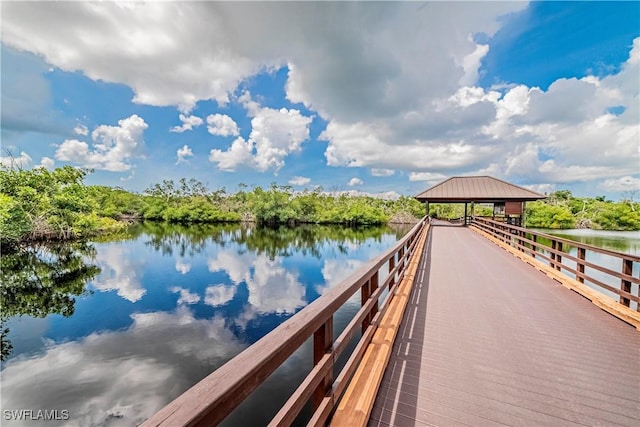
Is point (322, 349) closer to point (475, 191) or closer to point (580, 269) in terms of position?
point (580, 269)

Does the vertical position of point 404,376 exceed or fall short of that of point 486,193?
it falls short

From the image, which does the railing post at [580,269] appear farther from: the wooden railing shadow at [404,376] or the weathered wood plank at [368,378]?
the weathered wood plank at [368,378]

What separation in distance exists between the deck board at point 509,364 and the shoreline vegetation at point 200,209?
20.7 meters

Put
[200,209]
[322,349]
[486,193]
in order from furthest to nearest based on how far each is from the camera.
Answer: [200,209]
[486,193]
[322,349]

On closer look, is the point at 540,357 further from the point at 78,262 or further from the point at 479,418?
the point at 78,262

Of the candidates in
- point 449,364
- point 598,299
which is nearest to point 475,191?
point 598,299

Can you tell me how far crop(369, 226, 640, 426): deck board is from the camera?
1912mm

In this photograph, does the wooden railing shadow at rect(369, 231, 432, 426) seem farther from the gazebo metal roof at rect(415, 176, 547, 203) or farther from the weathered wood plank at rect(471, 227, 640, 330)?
the gazebo metal roof at rect(415, 176, 547, 203)

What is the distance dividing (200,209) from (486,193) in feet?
163

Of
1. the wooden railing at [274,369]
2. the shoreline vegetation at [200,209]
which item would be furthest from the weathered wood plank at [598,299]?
the shoreline vegetation at [200,209]

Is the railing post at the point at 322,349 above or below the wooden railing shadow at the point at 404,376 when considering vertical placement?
above

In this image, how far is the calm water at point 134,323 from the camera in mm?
5777

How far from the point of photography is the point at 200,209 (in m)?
54.1

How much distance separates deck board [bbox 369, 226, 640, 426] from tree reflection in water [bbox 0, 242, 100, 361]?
33.9 feet
